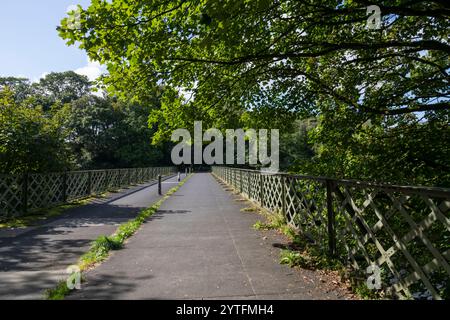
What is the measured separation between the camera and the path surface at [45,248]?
16.3 ft

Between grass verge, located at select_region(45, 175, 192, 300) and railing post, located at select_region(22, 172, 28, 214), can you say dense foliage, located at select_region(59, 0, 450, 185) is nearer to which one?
grass verge, located at select_region(45, 175, 192, 300)

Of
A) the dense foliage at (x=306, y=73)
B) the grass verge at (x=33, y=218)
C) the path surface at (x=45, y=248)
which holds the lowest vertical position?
the grass verge at (x=33, y=218)

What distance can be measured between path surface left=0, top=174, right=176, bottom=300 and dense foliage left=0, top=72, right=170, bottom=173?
2.83 metres

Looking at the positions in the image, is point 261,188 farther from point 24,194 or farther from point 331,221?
point 24,194

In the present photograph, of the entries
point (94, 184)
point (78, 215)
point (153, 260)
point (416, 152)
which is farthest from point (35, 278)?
point (94, 184)

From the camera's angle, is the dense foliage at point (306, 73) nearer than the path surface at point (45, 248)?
No

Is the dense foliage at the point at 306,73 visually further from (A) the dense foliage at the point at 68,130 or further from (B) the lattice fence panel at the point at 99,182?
(B) the lattice fence panel at the point at 99,182

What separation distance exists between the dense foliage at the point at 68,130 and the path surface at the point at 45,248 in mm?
2834

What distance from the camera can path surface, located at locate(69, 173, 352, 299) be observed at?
436cm

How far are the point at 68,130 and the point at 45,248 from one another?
10.2 m

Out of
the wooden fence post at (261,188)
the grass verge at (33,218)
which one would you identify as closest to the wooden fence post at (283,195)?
the wooden fence post at (261,188)

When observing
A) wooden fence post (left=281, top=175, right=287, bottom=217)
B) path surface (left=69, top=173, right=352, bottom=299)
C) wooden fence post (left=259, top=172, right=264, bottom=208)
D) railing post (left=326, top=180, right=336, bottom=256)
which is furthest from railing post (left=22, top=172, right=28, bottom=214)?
railing post (left=326, top=180, right=336, bottom=256)
